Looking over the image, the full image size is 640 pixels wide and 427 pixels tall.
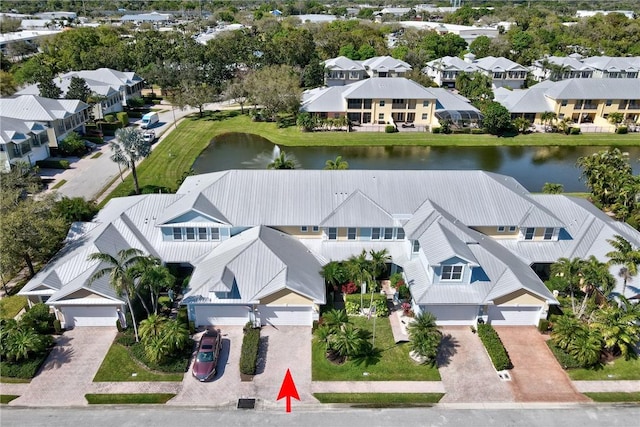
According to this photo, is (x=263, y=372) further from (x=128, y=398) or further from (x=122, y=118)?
(x=122, y=118)

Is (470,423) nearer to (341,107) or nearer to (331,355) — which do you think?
(331,355)

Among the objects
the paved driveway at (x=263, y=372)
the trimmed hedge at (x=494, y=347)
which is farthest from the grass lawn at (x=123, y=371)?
the trimmed hedge at (x=494, y=347)

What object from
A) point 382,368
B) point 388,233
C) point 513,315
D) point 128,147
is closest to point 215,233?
point 388,233

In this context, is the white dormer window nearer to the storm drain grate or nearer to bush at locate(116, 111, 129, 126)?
the storm drain grate

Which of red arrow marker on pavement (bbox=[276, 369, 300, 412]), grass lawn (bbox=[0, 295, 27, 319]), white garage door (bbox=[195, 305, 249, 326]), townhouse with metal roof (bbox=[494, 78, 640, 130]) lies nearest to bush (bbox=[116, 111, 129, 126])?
grass lawn (bbox=[0, 295, 27, 319])

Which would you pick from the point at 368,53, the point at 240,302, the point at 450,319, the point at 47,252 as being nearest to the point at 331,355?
the point at 240,302

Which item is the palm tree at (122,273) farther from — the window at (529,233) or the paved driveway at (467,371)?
the window at (529,233)
